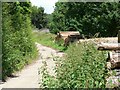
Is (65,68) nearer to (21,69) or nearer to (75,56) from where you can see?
(75,56)

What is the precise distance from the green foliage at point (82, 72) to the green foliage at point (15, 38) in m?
6.82

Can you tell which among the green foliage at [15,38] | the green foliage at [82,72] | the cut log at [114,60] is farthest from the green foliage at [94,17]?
the cut log at [114,60]

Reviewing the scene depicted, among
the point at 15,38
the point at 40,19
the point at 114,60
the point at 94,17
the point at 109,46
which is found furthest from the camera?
the point at 40,19

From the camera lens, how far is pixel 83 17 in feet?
114

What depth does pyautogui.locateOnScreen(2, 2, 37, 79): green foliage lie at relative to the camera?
1608 centimetres

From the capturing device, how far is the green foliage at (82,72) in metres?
8.48

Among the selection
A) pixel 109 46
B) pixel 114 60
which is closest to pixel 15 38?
pixel 109 46

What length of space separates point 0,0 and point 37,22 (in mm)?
77309

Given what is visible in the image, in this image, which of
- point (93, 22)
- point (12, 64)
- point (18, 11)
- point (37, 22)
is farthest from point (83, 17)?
point (37, 22)

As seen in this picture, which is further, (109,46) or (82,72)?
(109,46)

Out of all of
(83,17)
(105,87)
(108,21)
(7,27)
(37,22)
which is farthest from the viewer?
(37,22)

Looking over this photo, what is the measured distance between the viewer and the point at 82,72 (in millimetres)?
8727

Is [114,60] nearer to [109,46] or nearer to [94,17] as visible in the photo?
[109,46]

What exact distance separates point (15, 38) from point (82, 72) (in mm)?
9668
